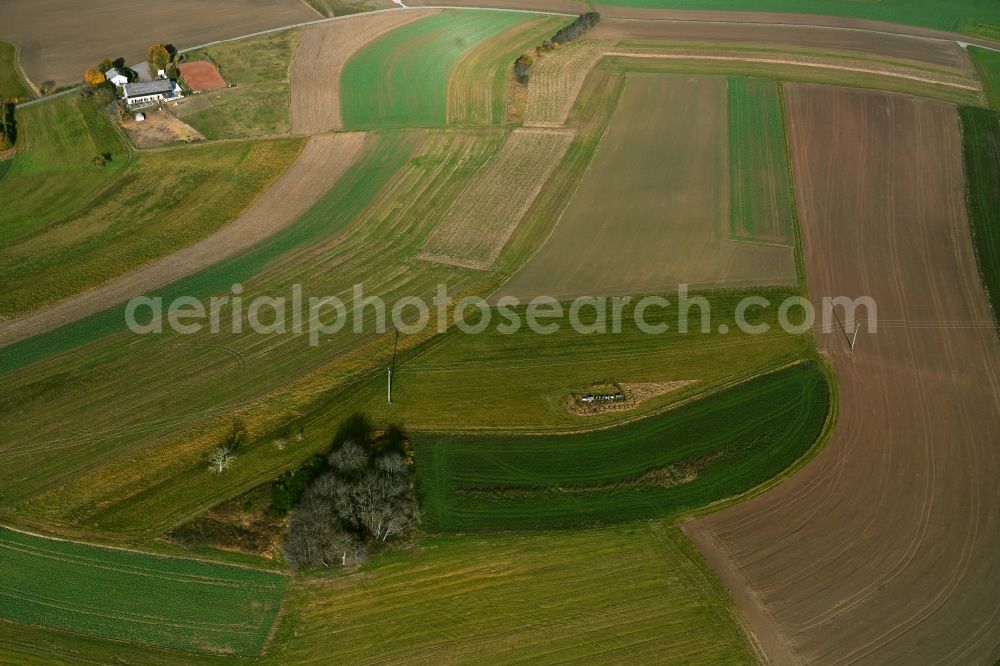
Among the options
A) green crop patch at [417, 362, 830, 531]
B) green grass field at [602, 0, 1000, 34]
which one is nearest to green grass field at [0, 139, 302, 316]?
green crop patch at [417, 362, 830, 531]

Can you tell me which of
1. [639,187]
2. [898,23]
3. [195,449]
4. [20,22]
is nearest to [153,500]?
[195,449]

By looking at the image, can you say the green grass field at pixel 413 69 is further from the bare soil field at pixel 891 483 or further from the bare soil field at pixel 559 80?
the bare soil field at pixel 891 483

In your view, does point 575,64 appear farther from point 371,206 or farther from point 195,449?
point 195,449

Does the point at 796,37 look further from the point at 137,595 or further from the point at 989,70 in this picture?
the point at 137,595

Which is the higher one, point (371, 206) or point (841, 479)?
point (371, 206)

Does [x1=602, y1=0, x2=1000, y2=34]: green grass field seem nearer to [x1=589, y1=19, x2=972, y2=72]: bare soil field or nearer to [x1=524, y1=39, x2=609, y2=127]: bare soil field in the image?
[x1=589, y1=19, x2=972, y2=72]: bare soil field

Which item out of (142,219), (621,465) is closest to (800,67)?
(621,465)

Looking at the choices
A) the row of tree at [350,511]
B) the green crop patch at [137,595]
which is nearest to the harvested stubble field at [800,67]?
the row of tree at [350,511]
